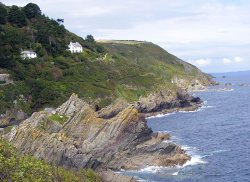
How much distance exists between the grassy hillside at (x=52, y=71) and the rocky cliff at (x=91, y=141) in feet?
92.2

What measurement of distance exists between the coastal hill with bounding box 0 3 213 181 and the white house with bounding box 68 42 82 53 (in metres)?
1.97

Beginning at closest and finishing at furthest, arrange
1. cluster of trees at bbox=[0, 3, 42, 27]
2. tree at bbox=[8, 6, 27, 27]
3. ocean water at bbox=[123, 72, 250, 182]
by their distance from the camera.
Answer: ocean water at bbox=[123, 72, 250, 182], cluster of trees at bbox=[0, 3, 42, 27], tree at bbox=[8, 6, 27, 27]

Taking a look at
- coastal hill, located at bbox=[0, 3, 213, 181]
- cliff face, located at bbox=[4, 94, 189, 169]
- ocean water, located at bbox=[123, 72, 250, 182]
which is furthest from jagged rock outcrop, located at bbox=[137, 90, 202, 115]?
cliff face, located at bbox=[4, 94, 189, 169]

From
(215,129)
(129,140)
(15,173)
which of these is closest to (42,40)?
(215,129)

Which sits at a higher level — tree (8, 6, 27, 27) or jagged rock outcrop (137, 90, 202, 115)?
tree (8, 6, 27, 27)

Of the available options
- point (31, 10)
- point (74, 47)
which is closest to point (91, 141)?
point (74, 47)

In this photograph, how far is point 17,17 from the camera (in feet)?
513

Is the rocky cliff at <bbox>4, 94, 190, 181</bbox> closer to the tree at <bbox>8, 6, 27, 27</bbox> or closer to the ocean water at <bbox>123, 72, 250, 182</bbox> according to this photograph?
the ocean water at <bbox>123, 72, 250, 182</bbox>

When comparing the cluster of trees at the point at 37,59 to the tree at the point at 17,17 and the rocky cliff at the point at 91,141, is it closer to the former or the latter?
the tree at the point at 17,17

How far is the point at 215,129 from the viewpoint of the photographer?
10981 centimetres

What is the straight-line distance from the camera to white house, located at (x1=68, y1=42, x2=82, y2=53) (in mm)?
163250

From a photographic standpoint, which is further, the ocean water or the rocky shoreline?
the rocky shoreline

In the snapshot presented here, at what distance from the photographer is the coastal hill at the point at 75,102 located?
71456 mm

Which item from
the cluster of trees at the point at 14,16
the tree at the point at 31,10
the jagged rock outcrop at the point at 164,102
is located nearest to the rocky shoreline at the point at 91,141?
the jagged rock outcrop at the point at 164,102
